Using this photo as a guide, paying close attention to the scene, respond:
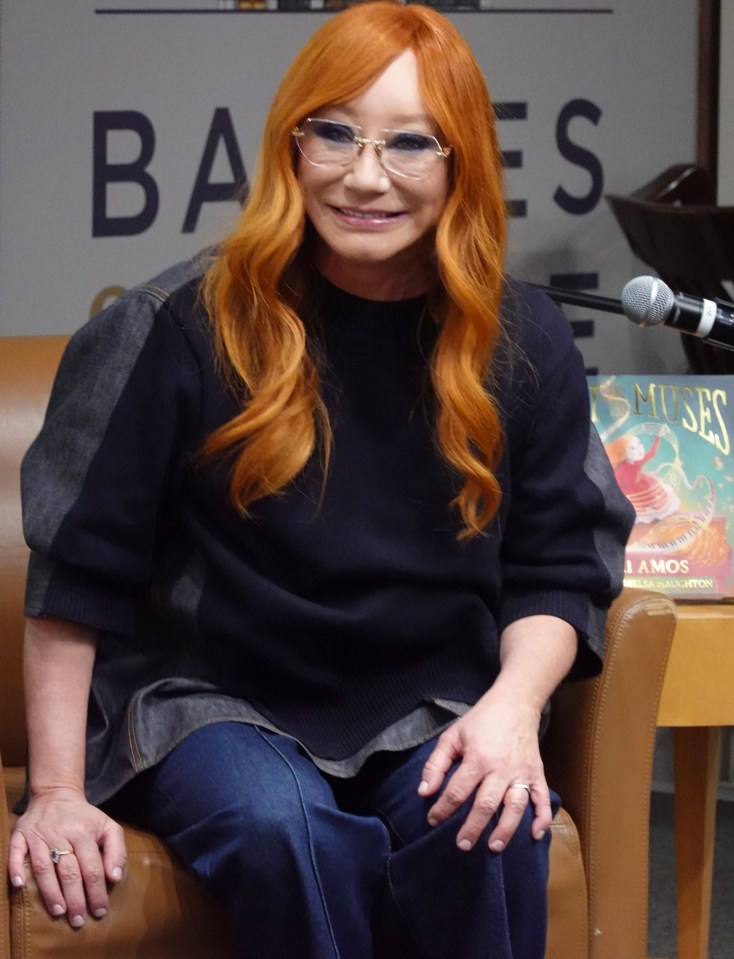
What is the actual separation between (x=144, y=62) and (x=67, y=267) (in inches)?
16.8

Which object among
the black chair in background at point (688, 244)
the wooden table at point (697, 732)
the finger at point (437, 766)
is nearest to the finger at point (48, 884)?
the finger at point (437, 766)


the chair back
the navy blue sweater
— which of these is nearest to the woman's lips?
the navy blue sweater

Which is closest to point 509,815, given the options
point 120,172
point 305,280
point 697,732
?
point 305,280

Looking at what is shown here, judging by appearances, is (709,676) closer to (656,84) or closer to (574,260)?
(574,260)

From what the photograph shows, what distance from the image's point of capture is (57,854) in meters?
1.29

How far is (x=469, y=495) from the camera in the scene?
57.9 inches

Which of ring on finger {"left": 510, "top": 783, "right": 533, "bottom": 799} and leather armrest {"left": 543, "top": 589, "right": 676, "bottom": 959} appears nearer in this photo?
Result: ring on finger {"left": 510, "top": 783, "right": 533, "bottom": 799}

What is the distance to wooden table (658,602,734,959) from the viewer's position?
70.7 inches

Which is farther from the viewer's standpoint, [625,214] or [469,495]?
[625,214]

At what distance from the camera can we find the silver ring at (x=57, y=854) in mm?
1283

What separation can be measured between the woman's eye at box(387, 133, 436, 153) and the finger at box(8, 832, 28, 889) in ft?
2.46

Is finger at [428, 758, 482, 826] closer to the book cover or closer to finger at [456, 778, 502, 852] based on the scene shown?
finger at [456, 778, 502, 852]

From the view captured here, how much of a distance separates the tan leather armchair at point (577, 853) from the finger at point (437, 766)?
0.17 metres

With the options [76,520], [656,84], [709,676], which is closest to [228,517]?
[76,520]
